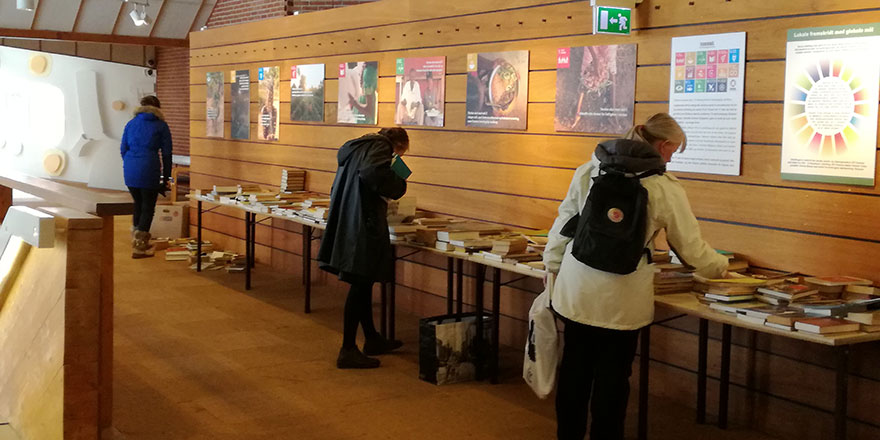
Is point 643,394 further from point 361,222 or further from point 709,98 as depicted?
point 361,222

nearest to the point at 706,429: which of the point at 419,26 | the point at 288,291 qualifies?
the point at 419,26

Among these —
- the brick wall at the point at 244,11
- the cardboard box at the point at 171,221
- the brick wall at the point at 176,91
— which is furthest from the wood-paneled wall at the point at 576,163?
the brick wall at the point at 176,91

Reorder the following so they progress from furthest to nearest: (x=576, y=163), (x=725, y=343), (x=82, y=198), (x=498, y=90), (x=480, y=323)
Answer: (x=498, y=90)
(x=576, y=163)
(x=480, y=323)
(x=725, y=343)
(x=82, y=198)

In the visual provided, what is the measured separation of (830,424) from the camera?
4305mm

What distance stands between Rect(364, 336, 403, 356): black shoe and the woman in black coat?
272 millimetres

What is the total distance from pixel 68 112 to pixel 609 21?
943 centimetres

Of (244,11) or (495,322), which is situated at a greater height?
(244,11)

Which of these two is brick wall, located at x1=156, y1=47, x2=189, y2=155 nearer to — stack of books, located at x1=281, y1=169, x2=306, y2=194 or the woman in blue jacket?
the woman in blue jacket

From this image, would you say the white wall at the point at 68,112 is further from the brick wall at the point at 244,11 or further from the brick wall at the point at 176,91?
the brick wall at the point at 176,91

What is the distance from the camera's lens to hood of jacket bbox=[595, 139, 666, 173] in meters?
3.59

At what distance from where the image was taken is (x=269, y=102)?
8.98 meters

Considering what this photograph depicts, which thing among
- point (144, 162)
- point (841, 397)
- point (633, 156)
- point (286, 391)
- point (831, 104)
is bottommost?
point (286, 391)

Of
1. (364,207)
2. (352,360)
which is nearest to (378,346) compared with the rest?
(352,360)

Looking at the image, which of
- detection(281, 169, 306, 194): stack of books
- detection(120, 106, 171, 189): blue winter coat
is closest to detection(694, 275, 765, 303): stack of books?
detection(281, 169, 306, 194): stack of books
